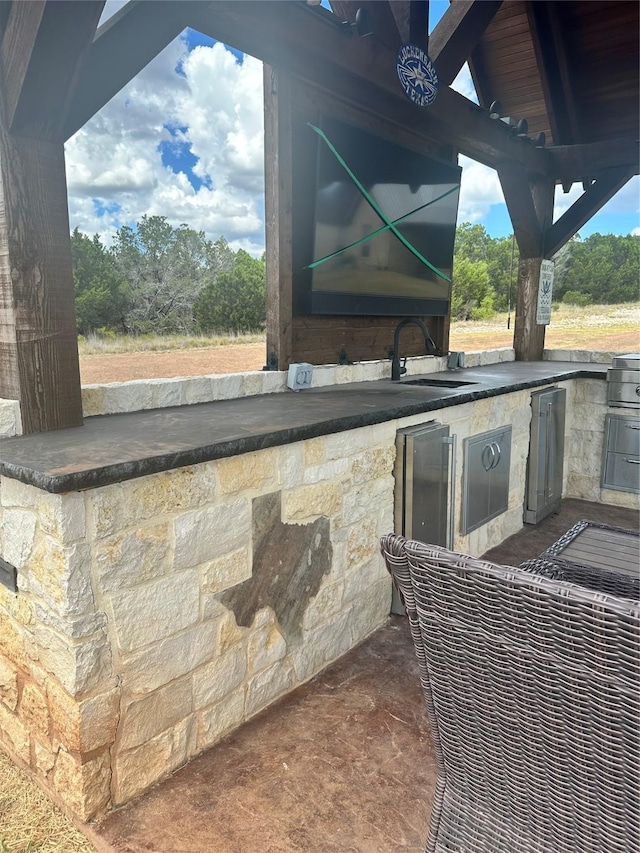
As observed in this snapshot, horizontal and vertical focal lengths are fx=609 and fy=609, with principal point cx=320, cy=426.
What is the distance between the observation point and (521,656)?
915 millimetres

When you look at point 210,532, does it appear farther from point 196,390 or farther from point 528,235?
point 528,235

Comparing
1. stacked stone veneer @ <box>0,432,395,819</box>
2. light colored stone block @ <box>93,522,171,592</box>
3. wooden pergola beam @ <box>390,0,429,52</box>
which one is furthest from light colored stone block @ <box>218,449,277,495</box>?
wooden pergola beam @ <box>390,0,429,52</box>

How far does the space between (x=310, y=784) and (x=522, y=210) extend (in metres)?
4.46

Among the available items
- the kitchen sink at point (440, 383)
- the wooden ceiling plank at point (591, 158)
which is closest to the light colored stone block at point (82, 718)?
the kitchen sink at point (440, 383)

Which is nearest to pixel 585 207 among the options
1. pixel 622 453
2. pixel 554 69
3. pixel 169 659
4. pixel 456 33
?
pixel 554 69

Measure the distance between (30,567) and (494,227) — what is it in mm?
4473

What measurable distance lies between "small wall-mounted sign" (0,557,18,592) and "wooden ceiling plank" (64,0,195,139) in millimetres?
1280

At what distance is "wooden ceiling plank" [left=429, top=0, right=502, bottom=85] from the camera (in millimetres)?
3623

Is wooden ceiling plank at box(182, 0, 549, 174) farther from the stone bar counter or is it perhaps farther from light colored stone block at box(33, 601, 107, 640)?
light colored stone block at box(33, 601, 107, 640)

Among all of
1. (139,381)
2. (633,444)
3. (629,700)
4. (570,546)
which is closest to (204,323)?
(139,381)

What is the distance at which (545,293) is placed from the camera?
5.20 m

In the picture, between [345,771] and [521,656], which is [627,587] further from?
[345,771]

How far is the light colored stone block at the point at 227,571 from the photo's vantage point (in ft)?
5.77

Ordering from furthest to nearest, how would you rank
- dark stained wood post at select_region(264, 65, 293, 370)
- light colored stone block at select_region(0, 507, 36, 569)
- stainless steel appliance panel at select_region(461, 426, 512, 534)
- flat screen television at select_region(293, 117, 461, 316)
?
stainless steel appliance panel at select_region(461, 426, 512, 534)
flat screen television at select_region(293, 117, 461, 316)
dark stained wood post at select_region(264, 65, 293, 370)
light colored stone block at select_region(0, 507, 36, 569)
